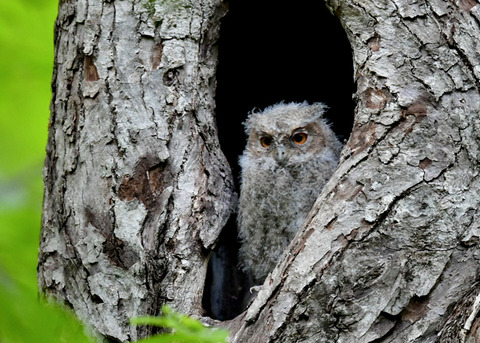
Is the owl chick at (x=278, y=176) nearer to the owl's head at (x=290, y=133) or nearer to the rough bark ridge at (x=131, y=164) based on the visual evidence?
the owl's head at (x=290, y=133)

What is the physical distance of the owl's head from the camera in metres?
3.61

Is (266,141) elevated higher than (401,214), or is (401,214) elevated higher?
(266,141)

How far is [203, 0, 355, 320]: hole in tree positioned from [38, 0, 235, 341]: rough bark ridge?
938 millimetres

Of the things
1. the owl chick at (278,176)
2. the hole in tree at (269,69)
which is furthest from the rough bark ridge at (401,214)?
the hole in tree at (269,69)

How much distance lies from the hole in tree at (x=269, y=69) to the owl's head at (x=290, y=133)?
353mm

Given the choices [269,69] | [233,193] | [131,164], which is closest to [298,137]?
[233,193]

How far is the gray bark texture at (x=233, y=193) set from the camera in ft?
7.97

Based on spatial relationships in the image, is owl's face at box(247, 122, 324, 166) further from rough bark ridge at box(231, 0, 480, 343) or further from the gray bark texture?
rough bark ridge at box(231, 0, 480, 343)

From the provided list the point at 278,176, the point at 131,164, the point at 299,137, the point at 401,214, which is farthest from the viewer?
the point at 299,137

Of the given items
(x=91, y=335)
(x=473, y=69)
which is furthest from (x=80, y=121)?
(x=473, y=69)

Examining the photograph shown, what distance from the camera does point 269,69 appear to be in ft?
14.7

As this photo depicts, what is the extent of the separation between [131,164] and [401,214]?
123 centimetres

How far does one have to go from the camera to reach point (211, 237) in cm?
290

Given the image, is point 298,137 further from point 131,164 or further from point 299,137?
point 131,164
